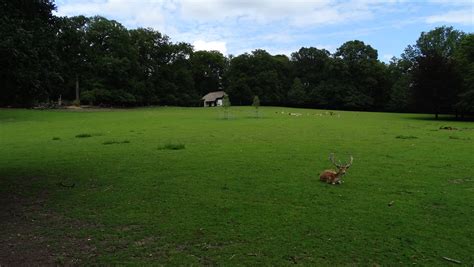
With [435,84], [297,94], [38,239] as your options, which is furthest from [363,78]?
[38,239]

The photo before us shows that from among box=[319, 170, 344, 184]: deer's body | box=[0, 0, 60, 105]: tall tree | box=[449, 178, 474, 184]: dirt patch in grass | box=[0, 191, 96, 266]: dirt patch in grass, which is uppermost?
box=[0, 0, 60, 105]: tall tree

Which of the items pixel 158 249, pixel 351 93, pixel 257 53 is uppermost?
pixel 257 53

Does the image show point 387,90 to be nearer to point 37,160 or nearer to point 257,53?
point 257,53

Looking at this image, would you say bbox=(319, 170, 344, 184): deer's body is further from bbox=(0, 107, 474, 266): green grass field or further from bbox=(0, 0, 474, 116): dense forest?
bbox=(0, 0, 474, 116): dense forest

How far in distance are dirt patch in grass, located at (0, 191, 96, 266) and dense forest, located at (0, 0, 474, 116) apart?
127 feet

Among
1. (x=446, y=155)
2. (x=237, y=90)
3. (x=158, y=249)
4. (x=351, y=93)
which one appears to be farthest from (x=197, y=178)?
(x=237, y=90)

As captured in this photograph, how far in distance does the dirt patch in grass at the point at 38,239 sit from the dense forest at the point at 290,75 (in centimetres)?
3867

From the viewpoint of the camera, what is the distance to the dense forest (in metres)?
58.3

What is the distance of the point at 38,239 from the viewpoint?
24.1 ft

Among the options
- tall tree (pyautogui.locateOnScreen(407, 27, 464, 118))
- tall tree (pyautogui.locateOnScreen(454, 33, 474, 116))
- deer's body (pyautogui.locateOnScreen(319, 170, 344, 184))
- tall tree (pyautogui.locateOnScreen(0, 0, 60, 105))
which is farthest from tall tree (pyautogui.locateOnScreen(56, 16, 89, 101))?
tall tree (pyautogui.locateOnScreen(407, 27, 464, 118))

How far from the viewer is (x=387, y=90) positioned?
99.4 m

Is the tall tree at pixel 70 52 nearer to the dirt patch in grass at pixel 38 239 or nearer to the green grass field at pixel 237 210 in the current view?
the green grass field at pixel 237 210

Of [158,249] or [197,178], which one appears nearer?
[158,249]

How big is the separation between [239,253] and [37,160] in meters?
12.9
